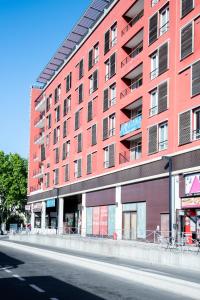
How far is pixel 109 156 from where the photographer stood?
148ft

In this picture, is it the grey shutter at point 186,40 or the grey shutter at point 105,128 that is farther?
the grey shutter at point 105,128

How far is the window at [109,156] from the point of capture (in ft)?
145

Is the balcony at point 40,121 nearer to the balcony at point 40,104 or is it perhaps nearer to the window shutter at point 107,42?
the balcony at point 40,104

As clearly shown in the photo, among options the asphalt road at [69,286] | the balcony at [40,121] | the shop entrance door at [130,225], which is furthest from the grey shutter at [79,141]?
the asphalt road at [69,286]

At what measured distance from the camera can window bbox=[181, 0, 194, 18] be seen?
32.4 m

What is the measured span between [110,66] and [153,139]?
12421 millimetres

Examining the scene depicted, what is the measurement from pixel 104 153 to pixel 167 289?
1322 inches

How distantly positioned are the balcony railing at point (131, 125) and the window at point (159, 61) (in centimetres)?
368

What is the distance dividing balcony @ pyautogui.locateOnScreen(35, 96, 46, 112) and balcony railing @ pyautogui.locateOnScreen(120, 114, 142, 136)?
102 feet

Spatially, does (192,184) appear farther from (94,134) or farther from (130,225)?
(94,134)

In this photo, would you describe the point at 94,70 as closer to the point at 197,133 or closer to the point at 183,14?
the point at 183,14

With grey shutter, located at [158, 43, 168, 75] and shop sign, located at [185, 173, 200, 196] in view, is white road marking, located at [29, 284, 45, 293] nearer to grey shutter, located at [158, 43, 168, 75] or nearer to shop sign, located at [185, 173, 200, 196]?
shop sign, located at [185, 173, 200, 196]

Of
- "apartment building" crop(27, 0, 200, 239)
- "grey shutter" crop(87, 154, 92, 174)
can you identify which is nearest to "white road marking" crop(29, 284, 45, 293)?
"apartment building" crop(27, 0, 200, 239)

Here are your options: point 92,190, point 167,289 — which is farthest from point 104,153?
point 167,289
